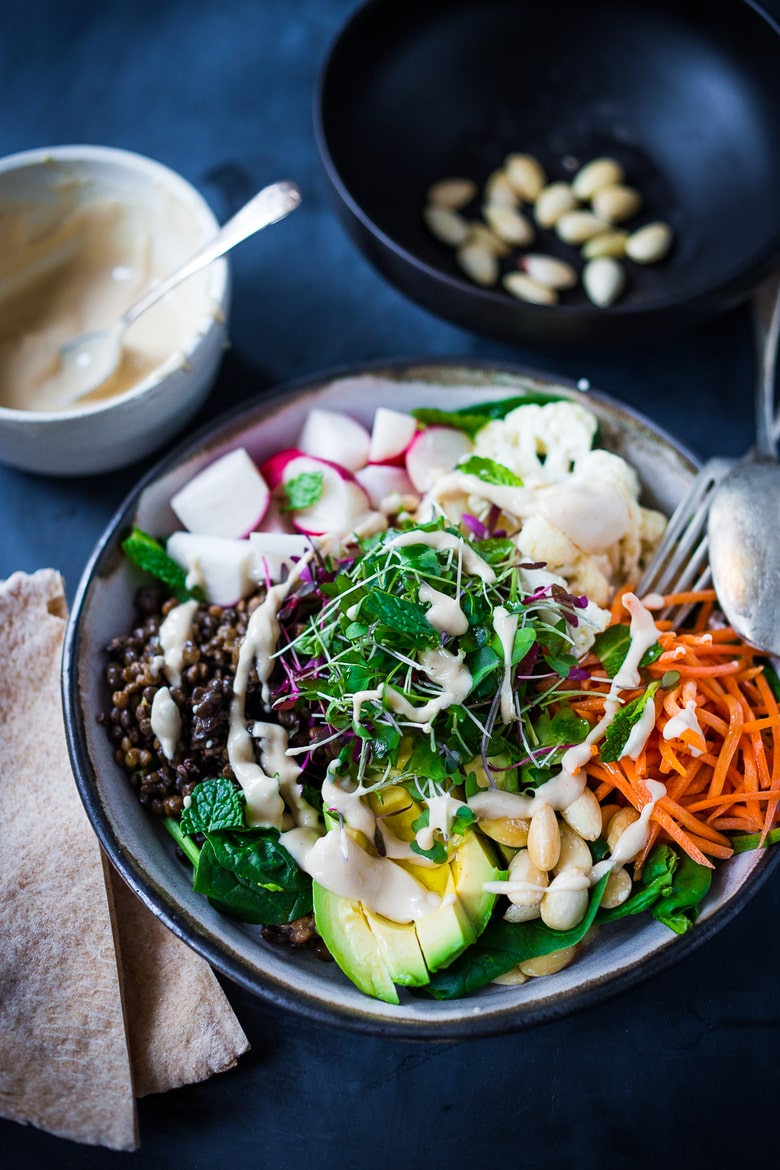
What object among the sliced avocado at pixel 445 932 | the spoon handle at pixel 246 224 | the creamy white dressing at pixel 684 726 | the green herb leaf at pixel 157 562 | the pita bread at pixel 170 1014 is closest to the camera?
the sliced avocado at pixel 445 932

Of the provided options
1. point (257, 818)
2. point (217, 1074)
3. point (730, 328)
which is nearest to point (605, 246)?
point (730, 328)

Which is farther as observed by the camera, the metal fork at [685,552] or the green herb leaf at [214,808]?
the metal fork at [685,552]

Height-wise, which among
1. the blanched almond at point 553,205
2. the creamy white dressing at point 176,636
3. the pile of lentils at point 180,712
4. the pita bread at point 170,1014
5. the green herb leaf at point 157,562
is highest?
the blanched almond at point 553,205

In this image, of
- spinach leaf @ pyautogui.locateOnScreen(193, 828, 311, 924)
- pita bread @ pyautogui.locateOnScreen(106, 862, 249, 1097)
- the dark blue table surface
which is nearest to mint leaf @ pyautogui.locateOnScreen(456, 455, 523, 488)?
the dark blue table surface

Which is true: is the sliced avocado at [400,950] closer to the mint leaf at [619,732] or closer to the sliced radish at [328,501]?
the mint leaf at [619,732]

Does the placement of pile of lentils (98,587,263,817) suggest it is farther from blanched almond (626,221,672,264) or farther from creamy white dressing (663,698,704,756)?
blanched almond (626,221,672,264)

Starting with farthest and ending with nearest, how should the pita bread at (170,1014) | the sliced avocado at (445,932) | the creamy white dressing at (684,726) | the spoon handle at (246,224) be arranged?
the spoon handle at (246,224) → the pita bread at (170,1014) → the creamy white dressing at (684,726) → the sliced avocado at (445,932)

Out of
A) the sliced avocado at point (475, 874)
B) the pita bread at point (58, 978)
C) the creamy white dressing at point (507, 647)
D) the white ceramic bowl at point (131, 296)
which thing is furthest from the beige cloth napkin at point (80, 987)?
the creamy white dressing at point (507, 647)

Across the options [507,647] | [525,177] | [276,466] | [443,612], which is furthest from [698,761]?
[525,177]
